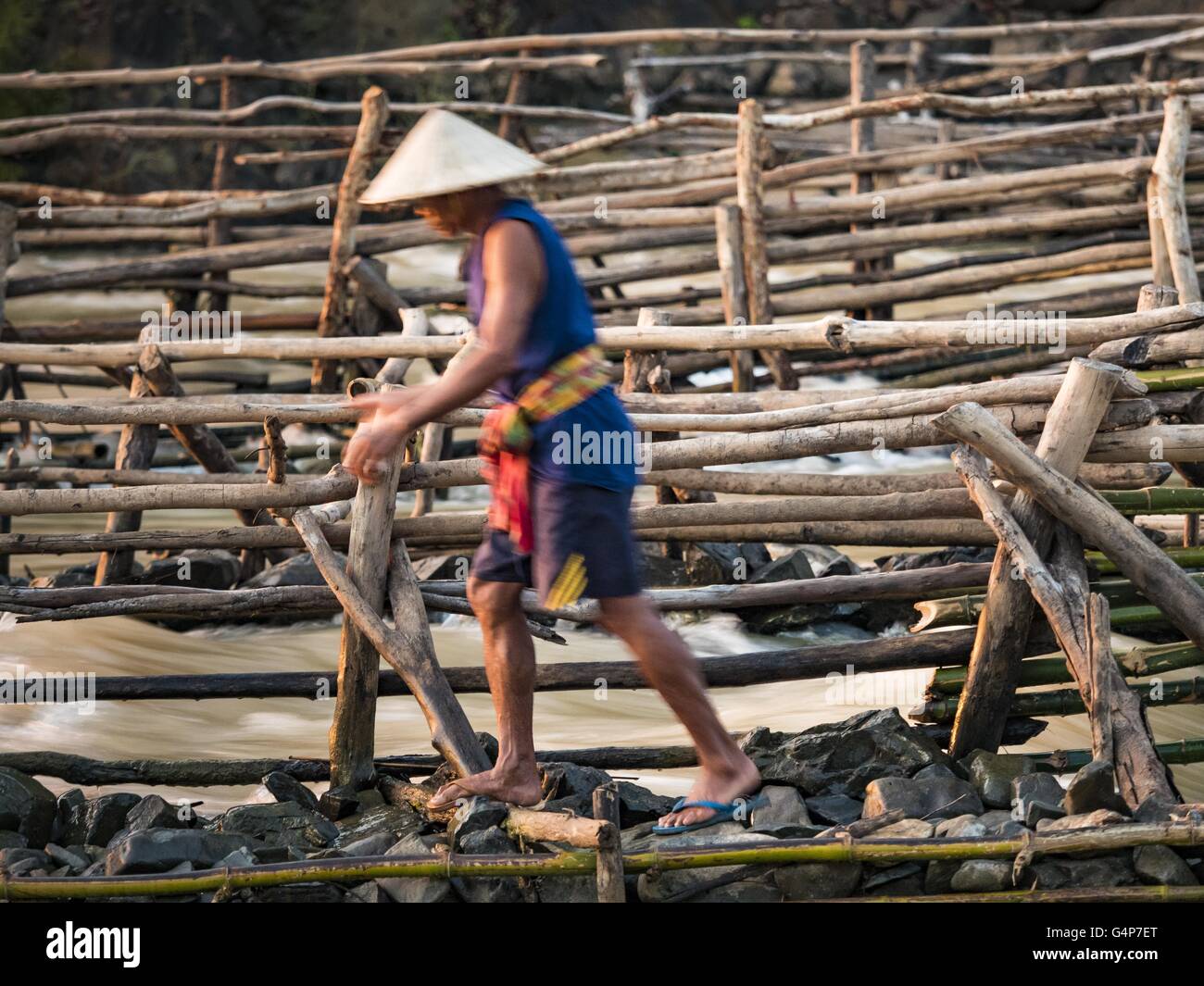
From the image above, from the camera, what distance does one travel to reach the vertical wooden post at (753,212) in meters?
7.09

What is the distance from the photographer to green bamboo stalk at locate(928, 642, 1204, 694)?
390 cm

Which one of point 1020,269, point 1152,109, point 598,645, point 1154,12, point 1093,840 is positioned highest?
point 1154,12

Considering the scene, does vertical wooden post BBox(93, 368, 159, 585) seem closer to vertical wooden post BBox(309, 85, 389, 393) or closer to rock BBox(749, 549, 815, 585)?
vertical wooden post BBox(309, 85, 389, 393)

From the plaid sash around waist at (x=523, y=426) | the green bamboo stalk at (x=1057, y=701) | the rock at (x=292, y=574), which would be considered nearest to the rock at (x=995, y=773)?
the green bamboo stalk at (x=1057, y=701)

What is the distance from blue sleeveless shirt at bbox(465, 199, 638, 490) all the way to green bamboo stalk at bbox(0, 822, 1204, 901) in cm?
75

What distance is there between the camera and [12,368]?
24.8 ft

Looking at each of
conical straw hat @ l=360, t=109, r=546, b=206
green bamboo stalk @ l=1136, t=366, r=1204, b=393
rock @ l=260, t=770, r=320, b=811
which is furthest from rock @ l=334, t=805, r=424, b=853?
green bamboo stalk @ l=1136, t=366, r=1204, b=393

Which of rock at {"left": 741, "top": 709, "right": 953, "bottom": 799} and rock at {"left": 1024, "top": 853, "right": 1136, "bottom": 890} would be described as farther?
rock at {"left": 741, "top": 709, "right": 953, "bottom": 799}

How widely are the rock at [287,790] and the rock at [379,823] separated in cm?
11

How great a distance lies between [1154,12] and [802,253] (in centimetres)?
1165

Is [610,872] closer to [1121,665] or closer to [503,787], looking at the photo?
[503,787]
